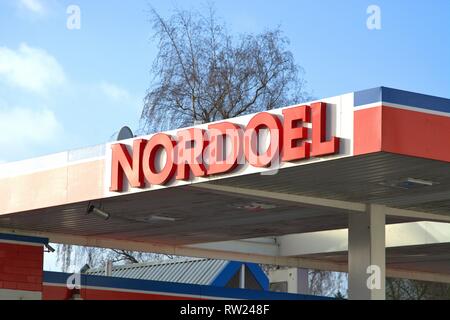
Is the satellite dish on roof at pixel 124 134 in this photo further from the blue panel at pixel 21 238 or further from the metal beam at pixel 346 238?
Answer: the metal beam at pixel 346 238

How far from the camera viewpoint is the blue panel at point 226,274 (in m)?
26.6

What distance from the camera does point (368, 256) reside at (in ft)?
55.7

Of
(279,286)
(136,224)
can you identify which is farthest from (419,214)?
(279,286)

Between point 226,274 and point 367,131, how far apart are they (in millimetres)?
13756

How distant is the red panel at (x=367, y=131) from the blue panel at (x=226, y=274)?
13430mm

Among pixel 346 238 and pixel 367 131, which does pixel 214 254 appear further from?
pixel 367 131

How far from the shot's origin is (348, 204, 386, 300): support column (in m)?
16.9

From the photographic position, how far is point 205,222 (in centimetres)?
1973

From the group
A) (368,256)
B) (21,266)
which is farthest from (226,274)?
(368,256)

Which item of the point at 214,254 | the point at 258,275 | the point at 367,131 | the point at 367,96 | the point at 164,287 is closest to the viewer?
the point at 367,131

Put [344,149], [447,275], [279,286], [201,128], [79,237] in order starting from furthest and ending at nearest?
1. [279,286]
2. [447,275]
3. [79,237]
4. [201,128]
5. [344,149]
